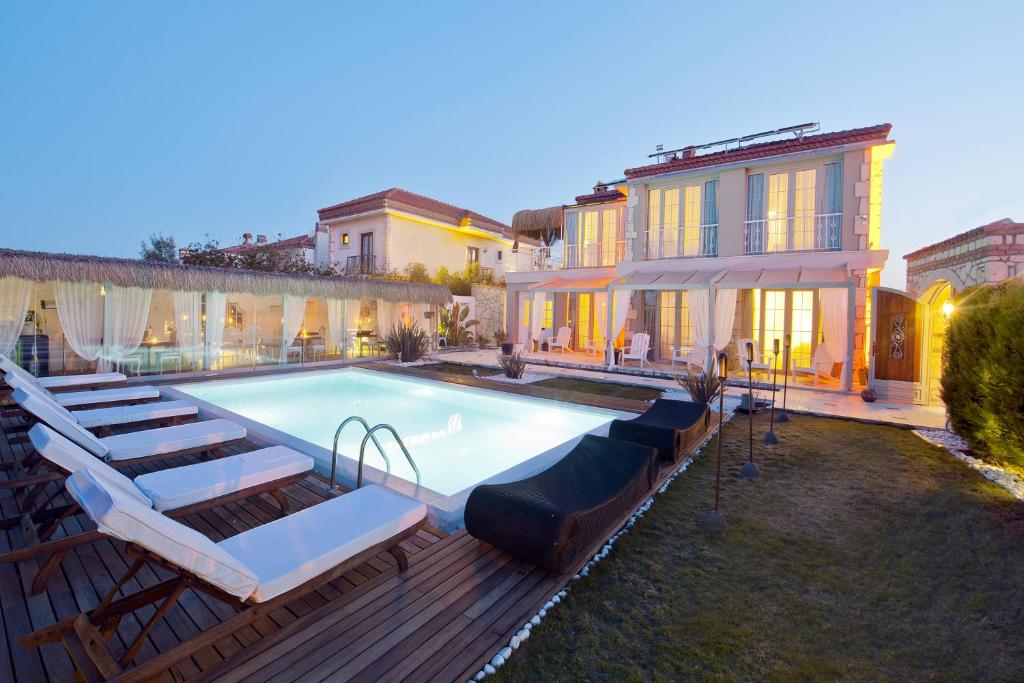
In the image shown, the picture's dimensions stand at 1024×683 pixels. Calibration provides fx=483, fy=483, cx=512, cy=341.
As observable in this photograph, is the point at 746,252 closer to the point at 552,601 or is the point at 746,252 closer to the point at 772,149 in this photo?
the point at 772,149

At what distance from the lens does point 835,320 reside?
37.2ft

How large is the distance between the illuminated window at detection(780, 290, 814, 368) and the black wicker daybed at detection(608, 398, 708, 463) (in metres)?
8.59

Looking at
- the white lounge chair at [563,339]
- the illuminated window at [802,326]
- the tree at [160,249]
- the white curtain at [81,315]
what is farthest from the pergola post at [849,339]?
the tree at [160,249]

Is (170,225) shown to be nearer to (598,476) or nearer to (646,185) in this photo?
(646,185)

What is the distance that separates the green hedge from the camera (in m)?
4.47

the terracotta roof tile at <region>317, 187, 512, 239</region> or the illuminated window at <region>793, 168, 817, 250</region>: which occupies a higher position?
the terracotta roof tile at <region>317, 187, 512, 239</region>

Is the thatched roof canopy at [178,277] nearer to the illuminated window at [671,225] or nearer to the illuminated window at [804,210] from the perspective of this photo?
the illuminated window at [671,225]

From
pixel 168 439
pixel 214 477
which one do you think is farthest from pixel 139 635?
pixel 168 439

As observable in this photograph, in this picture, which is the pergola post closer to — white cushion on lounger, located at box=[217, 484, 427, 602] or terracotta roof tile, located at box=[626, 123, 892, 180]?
terracotta roof tile, located at box=[626, 123, 892, 180]

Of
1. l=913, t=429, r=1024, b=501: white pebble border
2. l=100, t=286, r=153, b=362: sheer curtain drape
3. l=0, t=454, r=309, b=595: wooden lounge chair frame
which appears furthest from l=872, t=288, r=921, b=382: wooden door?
l=100, t=286, r=153, b=362: sheer curtain drape

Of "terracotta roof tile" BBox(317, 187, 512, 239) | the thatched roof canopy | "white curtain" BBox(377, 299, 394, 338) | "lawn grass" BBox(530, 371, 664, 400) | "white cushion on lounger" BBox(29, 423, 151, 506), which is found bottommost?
"lawn grass" BBox(530, 371, 664, 400)

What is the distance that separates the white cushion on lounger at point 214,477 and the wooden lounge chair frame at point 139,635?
4.02ft

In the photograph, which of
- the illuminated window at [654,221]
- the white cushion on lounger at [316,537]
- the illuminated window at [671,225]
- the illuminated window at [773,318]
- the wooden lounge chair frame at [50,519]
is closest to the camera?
the white cushion on lounger at [316,537]

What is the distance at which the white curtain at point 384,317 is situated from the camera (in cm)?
1645
